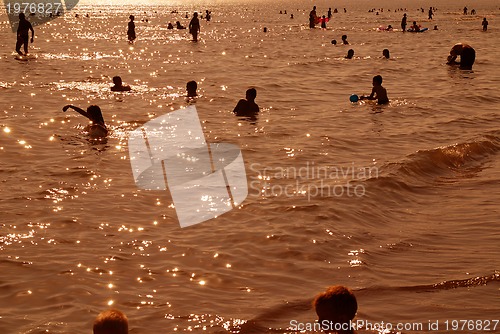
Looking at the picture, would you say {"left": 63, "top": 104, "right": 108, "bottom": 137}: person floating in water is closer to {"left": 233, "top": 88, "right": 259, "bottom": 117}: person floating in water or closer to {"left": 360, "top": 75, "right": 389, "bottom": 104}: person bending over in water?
{"left": 233, "top": 88, "right": 259, "bottom": 117}: person floating in water

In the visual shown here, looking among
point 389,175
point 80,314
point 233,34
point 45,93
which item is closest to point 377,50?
point 233,34

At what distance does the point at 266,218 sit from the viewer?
969cm

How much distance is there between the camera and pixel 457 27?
2207 inches

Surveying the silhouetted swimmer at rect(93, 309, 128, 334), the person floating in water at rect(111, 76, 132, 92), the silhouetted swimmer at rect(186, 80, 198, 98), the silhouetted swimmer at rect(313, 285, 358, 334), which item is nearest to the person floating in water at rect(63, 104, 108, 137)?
the silhouetted swimmer at rect(186, 80, 198, 98)

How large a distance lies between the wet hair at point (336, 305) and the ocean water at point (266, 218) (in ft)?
5.81

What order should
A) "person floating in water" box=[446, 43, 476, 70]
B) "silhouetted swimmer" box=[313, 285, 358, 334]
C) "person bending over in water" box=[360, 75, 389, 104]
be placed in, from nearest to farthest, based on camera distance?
"silhouetted swimmer" box=[313, 285, 358, 334] < "person bending over in water" box=[360, 75, 389, 104] < "person floating in water" box=[446, 43, 476, 70]

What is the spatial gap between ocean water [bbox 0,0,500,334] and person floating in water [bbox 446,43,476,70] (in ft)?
18.4

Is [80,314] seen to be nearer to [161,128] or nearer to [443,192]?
[443,192]

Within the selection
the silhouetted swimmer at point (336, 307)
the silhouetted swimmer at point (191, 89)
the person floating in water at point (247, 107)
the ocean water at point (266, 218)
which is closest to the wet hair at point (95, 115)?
the ocean water at point (266, 218)

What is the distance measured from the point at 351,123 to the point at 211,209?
776cm

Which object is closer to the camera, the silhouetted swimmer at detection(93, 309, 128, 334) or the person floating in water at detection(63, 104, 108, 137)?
the silhouetted swimmer at detection(93, 309, 128, 334)

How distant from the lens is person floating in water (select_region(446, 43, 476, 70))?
27406 millimetres

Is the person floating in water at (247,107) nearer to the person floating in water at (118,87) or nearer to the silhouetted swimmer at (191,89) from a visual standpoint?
the silhouetted swimmer at (191,89)

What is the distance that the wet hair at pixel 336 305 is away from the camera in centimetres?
458
